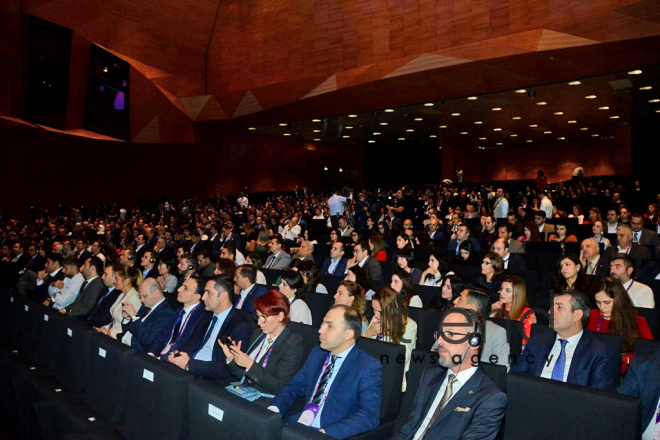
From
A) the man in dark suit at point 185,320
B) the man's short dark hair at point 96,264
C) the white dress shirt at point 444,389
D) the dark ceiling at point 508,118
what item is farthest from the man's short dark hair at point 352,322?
the dark ceiling at point 508,118

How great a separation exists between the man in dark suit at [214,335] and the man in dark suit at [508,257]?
311 cm

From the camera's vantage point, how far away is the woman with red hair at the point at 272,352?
283 cm

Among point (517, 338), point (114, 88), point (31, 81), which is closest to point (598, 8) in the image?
point (517, 338)

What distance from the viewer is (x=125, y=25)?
55.4 ft

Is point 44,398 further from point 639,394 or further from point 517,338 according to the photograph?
point 639,394

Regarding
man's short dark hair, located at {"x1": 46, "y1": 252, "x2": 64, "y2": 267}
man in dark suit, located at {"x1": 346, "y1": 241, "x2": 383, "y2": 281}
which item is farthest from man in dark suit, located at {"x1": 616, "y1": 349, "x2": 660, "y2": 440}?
man's short dark hair, located at {"x1": 46, "y1": 252, "x2": 64, "y2": 267}

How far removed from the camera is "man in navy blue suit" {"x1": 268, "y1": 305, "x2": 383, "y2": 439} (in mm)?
2375

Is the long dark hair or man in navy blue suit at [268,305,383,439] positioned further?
the long dark hair

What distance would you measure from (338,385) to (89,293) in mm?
3873

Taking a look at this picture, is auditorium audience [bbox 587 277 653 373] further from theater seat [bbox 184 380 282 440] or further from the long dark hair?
theater seat [bbox 184 380 282 440]

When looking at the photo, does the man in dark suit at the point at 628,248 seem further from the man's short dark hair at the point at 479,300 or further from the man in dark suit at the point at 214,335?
the man in dark suit at the point at 214,335

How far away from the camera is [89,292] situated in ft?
17.8

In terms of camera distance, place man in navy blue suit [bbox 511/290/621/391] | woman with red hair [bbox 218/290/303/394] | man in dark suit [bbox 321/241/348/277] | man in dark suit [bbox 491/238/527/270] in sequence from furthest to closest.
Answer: man in dark suit [bbox 321/241/348/277], man in dark suit [bbox 491/238/527/270], woman with red hair [bbox 218/290/303/394], man in navy blue suit [bbox 511/290/621/391]

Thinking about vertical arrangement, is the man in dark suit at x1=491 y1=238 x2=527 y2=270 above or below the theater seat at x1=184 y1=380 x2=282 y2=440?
above
